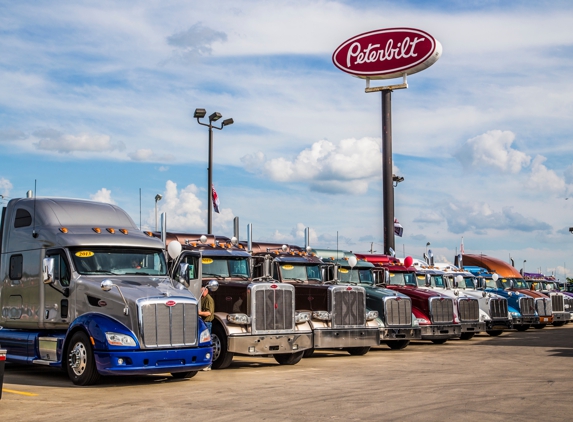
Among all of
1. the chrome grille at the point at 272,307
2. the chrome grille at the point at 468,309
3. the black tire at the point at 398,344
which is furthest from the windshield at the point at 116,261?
the chrome grille at the point at 468,309

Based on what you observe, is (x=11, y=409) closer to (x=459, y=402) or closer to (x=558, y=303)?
(x=459, y=402)

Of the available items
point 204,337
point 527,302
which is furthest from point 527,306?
point 204,337

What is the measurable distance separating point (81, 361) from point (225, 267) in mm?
5518

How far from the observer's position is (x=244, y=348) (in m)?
16.5

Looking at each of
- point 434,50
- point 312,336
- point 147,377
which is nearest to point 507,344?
point 312,336

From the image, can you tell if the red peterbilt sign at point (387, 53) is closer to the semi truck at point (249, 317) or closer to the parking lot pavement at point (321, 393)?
the parking lot pavement at point (321, 393)

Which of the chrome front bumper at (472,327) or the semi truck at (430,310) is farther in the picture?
the chrome front bumper at (472,327)

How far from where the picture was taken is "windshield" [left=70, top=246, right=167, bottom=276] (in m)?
14.5

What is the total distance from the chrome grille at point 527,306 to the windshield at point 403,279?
319 inches

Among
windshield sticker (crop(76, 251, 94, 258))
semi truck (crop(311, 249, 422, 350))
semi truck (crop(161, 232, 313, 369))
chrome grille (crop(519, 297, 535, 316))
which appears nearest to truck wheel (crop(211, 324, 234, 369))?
semi truck (crop(161, 232, 313, 369))

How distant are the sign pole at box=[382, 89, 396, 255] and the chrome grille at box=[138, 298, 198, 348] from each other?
3402cm

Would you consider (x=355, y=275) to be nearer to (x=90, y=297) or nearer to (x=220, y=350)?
(x=220, y=350)

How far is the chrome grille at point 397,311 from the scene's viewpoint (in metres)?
21.4

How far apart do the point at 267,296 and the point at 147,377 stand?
3246 millimetres
